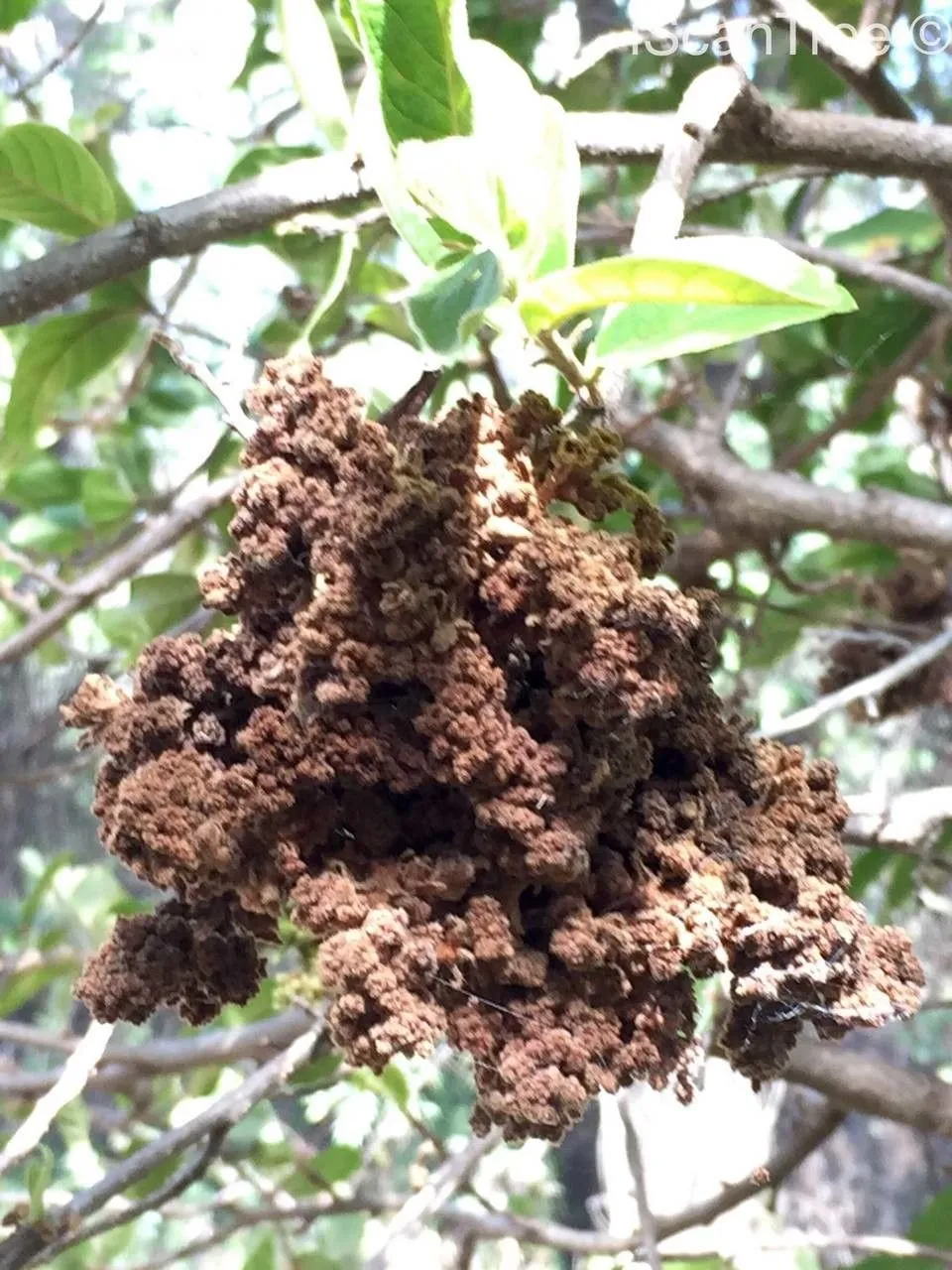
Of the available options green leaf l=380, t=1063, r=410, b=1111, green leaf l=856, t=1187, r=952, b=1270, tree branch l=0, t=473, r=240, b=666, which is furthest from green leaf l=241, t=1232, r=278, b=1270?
tree branch l=0, t=473, r=240, b=666

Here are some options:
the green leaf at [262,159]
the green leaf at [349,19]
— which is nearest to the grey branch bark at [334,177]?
the green leaf at [349,19]

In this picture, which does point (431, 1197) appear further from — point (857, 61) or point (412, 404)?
point (857, 61)

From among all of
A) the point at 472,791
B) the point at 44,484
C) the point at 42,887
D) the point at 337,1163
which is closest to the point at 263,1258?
the point at 337,1163

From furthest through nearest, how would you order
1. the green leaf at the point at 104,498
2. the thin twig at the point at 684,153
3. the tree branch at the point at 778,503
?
the green leaf at the point at 104,498 < the tree branch at the point at 778,503 < the thin twig at the point at 684,153

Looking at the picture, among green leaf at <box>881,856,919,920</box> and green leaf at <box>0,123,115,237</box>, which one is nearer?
green leaf at <box>0,123,115,237</box>

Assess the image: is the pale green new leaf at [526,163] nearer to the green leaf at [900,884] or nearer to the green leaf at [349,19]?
the green leaf at [349,19]

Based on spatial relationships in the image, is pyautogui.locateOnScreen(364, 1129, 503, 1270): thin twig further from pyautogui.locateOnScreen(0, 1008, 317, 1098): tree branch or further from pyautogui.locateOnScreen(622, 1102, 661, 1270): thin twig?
pyautogui.locateOnScreen(0, 1008, 317, 1098): tree branch

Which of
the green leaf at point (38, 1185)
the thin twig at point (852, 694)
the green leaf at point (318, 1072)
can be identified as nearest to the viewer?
the green leaf at point (38, 1185)
